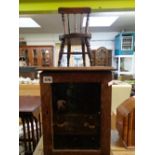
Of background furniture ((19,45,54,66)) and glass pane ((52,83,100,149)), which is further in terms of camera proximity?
background furniture ((19,45,54,66))

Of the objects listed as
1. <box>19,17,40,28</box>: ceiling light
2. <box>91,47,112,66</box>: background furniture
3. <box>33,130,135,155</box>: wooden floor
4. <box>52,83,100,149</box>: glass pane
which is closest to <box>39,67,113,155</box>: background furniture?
<box>52,83,100,149</box>: glass pane

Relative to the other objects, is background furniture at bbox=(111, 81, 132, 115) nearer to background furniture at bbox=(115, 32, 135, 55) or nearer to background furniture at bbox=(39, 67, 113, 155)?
background furniture at bbox=(115, 32, 135, 55)

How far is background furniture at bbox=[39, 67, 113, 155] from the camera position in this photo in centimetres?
118

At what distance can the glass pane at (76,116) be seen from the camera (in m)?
1.22

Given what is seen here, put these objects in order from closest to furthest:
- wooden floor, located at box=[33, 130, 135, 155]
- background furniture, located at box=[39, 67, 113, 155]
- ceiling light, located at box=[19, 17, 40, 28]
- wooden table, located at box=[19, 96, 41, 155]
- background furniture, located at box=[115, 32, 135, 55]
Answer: background furniture, located at box=[39, 67, 113, 155] < wooden floor, located at box=[33, 130, 135, 155] < wooden table, located at box=[19, 96, 41, 155] < ceiling light, located at box=[19, 17, 40, 28] < background furniture, located at box=[115, 32, 135, 55]

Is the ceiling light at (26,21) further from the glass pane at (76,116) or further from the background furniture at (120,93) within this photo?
the glass pane at (76,116)

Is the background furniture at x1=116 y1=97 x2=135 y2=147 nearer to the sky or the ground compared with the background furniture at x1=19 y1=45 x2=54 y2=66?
nearer to the ground

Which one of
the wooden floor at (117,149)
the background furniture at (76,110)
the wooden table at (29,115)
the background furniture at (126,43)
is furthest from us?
the background furniture at (126,43)

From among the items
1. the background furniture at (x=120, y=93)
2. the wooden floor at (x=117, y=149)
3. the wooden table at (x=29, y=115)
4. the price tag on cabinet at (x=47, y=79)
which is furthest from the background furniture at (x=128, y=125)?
the background furniture at (x=120, y=93)

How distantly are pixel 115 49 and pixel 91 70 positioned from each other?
6909mm

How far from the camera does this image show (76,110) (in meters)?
1.25

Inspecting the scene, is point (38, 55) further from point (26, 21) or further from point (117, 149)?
point (117, 149)

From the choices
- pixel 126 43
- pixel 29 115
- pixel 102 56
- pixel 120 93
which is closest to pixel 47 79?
pixel 29 115
